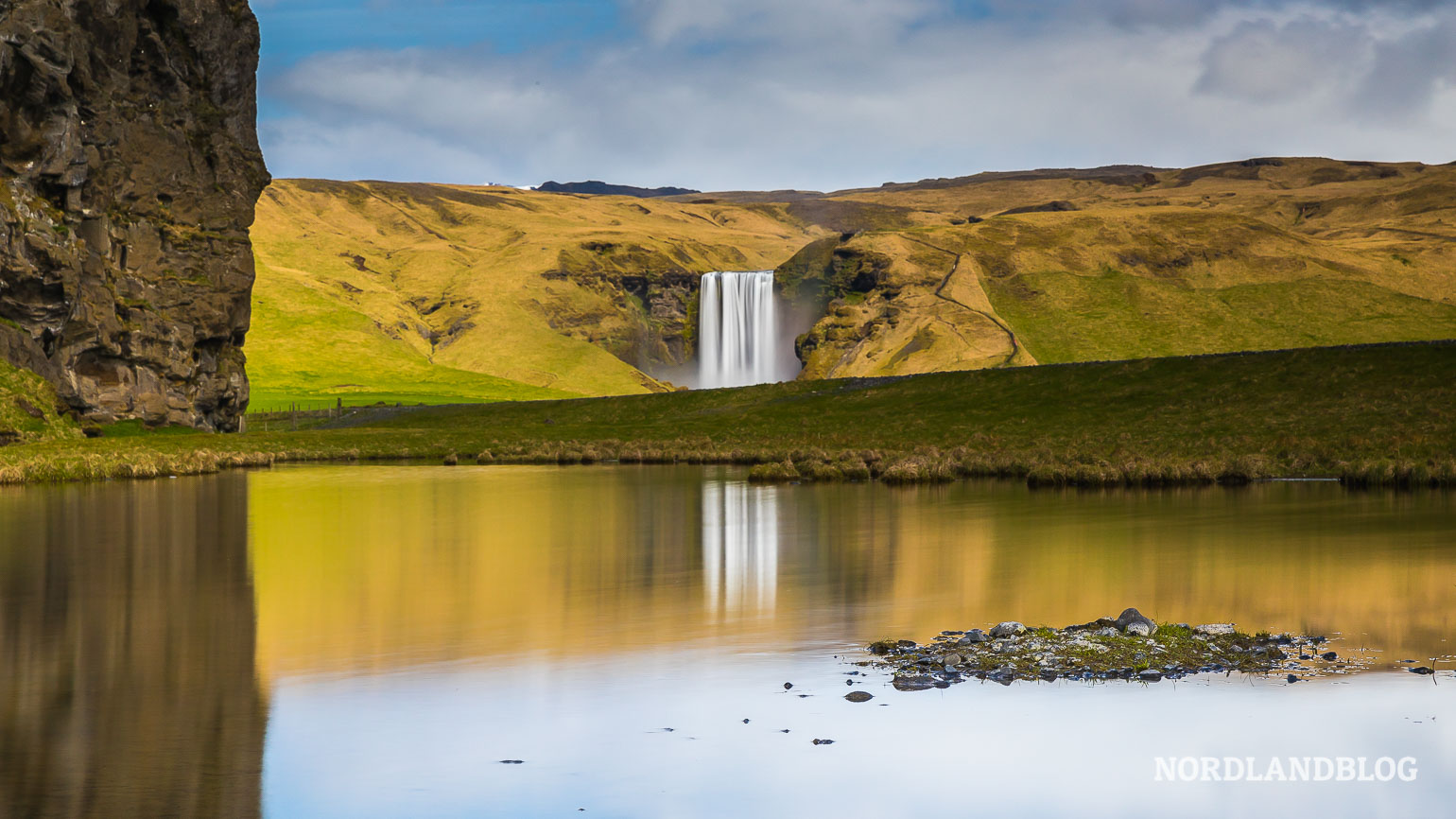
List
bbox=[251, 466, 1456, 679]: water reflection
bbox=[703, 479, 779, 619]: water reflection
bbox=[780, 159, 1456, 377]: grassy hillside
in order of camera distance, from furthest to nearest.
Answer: bbox=[780, 159, 1456, 377]: grassy hillside
bbox=[703, 479, 779, 619]: water reflection
bbox=[251, 466, 1456, 679]: water reflection

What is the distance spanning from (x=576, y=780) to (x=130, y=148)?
302ft

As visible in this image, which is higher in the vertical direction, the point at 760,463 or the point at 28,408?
the point at 28,408

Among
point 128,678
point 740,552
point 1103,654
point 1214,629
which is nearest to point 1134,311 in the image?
point 740,552

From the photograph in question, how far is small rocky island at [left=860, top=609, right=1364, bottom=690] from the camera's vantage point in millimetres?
14211

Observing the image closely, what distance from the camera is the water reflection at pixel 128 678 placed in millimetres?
10719

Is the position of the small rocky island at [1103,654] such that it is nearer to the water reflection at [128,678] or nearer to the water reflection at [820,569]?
the water reflection at [820,569]

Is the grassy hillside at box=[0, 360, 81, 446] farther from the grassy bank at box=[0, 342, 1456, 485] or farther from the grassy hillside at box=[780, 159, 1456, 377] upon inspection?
the grassy hillside at box=[780, 159, 1456, 377]

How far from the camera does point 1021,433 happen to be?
6047 cm

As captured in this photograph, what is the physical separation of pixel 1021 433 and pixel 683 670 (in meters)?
47.7

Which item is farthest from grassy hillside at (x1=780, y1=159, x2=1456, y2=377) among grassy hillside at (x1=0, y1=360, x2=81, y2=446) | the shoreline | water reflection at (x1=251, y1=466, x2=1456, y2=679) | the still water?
the still water

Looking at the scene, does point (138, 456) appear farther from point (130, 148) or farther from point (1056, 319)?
point (1056, 319)

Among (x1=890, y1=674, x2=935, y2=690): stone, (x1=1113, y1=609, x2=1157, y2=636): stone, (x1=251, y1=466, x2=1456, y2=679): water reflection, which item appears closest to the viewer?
(x1=890, y1=674, x2=935, y2=690): stone

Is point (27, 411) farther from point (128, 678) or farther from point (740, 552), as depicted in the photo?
point (128, 678)

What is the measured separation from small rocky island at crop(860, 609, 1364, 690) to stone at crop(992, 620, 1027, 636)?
0.01 metres
